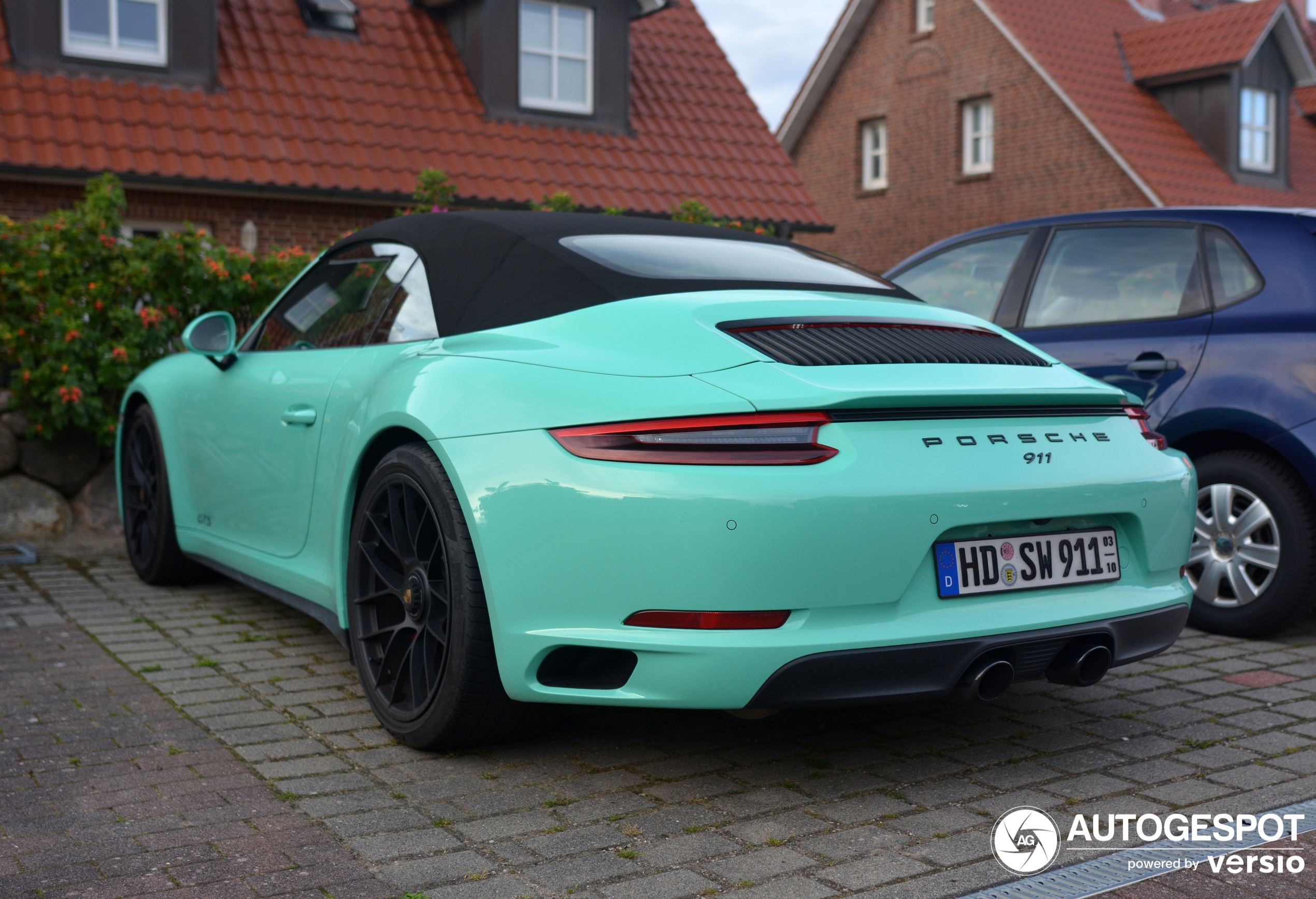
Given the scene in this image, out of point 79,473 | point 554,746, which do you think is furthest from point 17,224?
point 554,746

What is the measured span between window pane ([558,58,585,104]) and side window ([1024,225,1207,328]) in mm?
10952

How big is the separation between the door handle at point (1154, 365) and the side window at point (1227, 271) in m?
0.28

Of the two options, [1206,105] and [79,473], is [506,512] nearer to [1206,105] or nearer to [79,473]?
[79,473]

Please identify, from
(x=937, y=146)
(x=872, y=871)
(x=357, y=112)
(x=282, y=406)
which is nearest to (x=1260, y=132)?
(x=937, y=146)

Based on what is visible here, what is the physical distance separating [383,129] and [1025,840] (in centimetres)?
1256

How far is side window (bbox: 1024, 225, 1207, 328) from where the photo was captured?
17.0 feet

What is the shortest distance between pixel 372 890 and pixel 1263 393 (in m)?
3.78

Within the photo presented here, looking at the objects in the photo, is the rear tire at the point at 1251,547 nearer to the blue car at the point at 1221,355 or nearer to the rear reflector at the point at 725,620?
the blue car at the point at 1221,355

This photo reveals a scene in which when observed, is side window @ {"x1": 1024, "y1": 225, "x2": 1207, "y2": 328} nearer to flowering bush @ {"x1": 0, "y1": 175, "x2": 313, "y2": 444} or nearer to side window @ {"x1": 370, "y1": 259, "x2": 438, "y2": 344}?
side window @ {"x1": 370, "y1": 259, "x2": 438, "y2": 344}

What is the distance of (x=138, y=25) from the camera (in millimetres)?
12781

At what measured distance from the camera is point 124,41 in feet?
41.7

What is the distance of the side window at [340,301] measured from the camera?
4.08 meters

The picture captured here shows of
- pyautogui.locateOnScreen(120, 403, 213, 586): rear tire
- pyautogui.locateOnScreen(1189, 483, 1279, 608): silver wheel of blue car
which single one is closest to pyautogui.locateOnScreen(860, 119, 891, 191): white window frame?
pyautogui.locateOnScreen(1189, 483, 1279, 608): silver wheel of blue car

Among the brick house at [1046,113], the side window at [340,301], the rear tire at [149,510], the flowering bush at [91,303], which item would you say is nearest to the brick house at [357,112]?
the flowering bush at [91,303]
